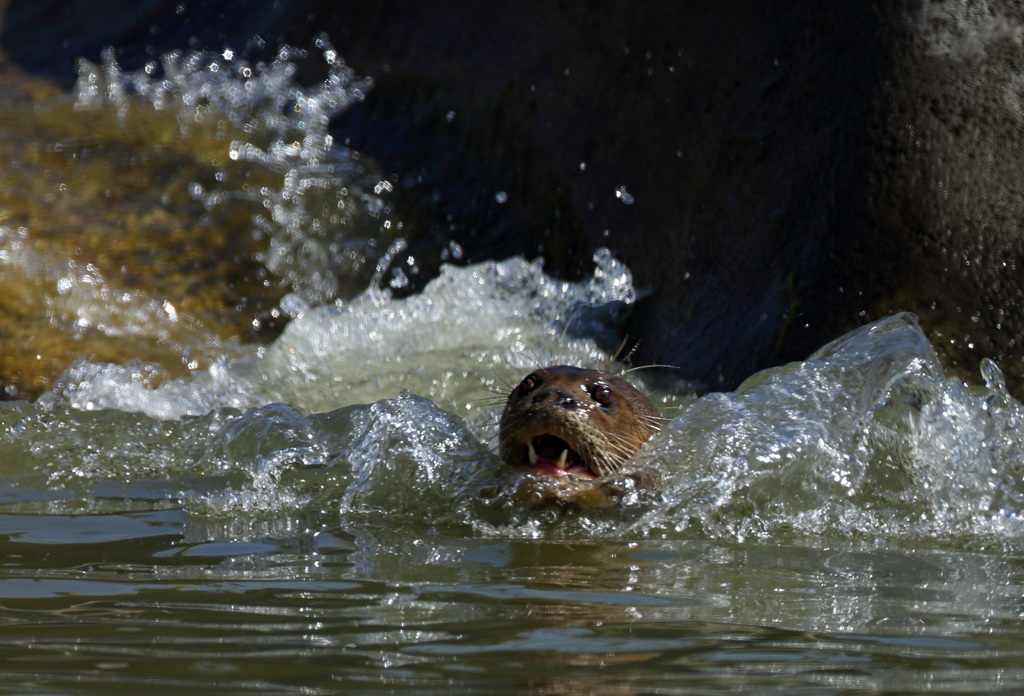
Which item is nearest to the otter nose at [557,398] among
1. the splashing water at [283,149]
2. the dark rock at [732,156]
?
the dark rock at [732,156]

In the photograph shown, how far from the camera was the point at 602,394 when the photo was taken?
139 inches

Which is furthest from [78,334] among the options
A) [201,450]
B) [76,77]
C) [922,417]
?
[922,417]

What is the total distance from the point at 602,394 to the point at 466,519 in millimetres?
544

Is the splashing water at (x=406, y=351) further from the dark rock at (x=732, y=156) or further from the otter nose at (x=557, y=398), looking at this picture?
the otter nose at (x=557, y=398)

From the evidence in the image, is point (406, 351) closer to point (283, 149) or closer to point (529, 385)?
point (283, 149)

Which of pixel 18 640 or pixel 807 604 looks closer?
pixel 18 640

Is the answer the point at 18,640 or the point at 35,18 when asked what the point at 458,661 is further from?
the point at 35,18

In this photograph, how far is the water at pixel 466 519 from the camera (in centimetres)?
184

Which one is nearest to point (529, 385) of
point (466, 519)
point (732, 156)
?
point (466, 519)

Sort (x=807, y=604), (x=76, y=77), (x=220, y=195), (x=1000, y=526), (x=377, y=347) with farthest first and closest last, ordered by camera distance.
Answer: (x=76, y=77), (x=220, y=195), (x=377, y=347), (x=1000, y=526), (x=807, y=604)

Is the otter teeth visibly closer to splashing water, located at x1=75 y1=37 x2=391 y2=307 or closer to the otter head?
the otter head

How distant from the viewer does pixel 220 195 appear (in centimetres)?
721

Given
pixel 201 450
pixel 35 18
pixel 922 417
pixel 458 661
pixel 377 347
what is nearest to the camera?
pixel 458 661

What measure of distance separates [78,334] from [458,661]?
15.9 ft
